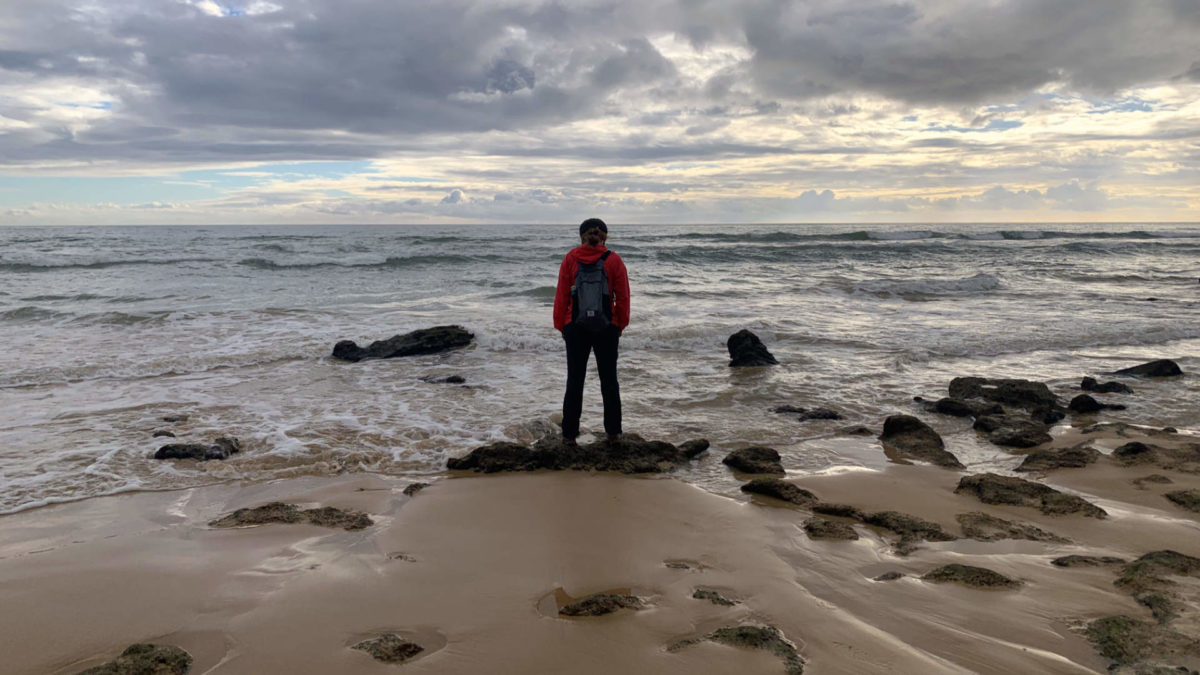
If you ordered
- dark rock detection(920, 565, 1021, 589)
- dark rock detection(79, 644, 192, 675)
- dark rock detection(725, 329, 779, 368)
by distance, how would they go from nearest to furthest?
dark rock detection(79, 644, 192, 675)
dark rock detection(920, 565, 1021, 589)
dark rock detection(725, 329, 779, 368)

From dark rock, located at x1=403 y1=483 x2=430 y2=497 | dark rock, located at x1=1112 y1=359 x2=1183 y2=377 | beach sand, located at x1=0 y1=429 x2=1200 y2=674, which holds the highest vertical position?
dark rock, located at x1=1112 y1=359 x2=1183 y2=377

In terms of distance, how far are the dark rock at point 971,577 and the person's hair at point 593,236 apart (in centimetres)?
363

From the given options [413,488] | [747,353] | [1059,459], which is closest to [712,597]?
[413,488]

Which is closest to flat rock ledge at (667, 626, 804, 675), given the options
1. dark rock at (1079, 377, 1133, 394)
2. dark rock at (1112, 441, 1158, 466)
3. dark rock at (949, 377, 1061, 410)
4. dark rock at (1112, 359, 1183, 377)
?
dark rock at (1112, 441, 1158, 466)

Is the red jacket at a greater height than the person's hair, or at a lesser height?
lesser

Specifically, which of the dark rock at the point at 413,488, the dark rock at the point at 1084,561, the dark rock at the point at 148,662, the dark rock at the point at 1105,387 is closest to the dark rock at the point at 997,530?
the dark rock at the point at 1084,561

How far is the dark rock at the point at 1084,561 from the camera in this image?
368 cm

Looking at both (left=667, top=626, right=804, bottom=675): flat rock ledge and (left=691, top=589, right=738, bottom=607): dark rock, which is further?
(left=691, top=589, right=738, bottom=607): dark rock

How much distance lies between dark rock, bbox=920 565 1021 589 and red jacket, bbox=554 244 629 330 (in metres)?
3.21

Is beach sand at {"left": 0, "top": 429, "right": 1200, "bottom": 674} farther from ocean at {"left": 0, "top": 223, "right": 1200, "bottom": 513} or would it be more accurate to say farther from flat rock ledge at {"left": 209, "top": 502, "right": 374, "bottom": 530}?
ocean at {"left": 0, "top": 223, "right": 1200, "bottom": 513}

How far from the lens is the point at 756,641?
282 centimetres

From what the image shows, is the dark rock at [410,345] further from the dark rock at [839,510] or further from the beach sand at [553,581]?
the dark rock at [839,510]

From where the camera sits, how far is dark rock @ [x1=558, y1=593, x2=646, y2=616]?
313cm

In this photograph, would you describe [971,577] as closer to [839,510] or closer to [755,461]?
[839,510]
